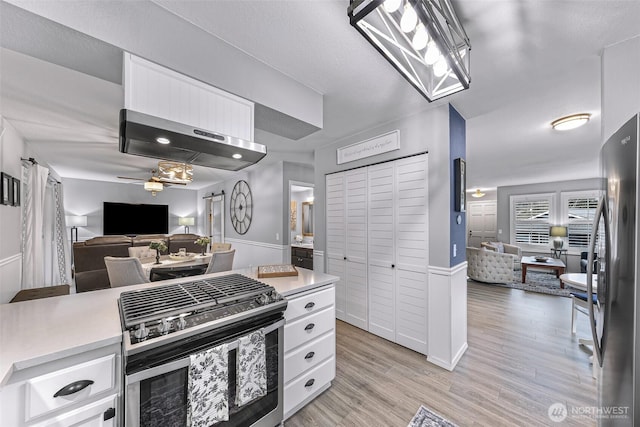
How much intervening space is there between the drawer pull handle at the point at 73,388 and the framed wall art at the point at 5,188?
2.80 m

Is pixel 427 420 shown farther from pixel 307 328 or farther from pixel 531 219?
pixel 531 219

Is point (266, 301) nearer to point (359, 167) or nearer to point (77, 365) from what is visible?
point (77, 365)

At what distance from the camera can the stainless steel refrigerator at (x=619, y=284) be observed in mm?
845

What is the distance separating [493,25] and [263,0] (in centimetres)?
133

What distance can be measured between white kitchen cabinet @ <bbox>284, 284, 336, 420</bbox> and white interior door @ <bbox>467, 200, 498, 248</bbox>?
9.69 m

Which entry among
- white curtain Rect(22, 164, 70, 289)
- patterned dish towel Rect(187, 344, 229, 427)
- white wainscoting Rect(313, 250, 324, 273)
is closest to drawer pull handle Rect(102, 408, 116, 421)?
patterned dish towel Rect(187, 344, 229, 427)

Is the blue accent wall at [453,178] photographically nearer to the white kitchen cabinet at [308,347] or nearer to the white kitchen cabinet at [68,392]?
the white kitchen cabinet at [308,347]

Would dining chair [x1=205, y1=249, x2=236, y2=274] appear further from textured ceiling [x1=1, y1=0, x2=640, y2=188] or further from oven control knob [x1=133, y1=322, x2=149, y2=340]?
oven control knob [x1=133, y1=322, x2=149, y2=340]

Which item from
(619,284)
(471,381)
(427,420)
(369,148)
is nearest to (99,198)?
(369,148)

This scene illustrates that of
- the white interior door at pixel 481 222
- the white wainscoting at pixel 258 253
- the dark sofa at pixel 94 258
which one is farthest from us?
the white interior door at pixel 481 222

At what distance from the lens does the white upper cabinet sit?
1260 mm

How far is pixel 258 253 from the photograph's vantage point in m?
Answer: 5.16

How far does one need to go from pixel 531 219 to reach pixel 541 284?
2816 millimetres

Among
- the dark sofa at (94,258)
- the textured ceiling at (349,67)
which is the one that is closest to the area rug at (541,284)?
the textured ceiling at (349,67)
